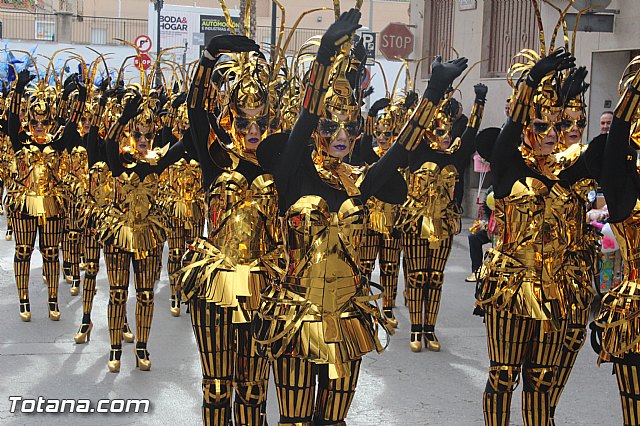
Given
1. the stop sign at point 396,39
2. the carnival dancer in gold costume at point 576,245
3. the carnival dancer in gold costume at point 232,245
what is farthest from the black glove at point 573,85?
the stop sign at point 396,39

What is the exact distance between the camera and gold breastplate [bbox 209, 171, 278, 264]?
4930 mm

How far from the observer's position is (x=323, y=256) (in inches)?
168

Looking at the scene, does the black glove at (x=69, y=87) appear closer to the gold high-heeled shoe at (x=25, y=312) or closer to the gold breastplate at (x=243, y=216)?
the gold high-heeled shoe at (x=25, y=312)

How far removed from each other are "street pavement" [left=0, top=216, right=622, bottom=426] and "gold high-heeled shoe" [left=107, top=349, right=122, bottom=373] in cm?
6

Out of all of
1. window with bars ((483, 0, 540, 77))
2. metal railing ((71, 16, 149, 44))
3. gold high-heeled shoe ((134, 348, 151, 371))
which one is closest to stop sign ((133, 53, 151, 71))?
gold high-heeled shoe ((134, 348, 151, 371))

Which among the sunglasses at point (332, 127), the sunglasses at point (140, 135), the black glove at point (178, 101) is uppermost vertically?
the black glove at point (178, 101)

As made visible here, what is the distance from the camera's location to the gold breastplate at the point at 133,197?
23.4ft

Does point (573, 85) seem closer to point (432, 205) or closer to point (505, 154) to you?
point (505, 154)

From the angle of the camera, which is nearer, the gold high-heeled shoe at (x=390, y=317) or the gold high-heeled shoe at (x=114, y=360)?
the gold high-heeled shoe at (x=114, y=360)

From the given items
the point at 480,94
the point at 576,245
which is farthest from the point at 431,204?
the point at 576,245

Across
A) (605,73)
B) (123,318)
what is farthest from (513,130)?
(605,73)

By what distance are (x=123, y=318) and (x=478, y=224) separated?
531 centimetres

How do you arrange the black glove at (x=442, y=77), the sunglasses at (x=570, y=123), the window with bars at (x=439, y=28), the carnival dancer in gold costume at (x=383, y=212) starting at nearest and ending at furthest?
the black glove at (x=442, y=77), the sunglasses at (x=570, y=123), the carnival dancer in gold costume at (x=383, y=212), the window with bars at (x=439, y=28)

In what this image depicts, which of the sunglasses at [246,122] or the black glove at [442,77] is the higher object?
the black glove at [442,77]
